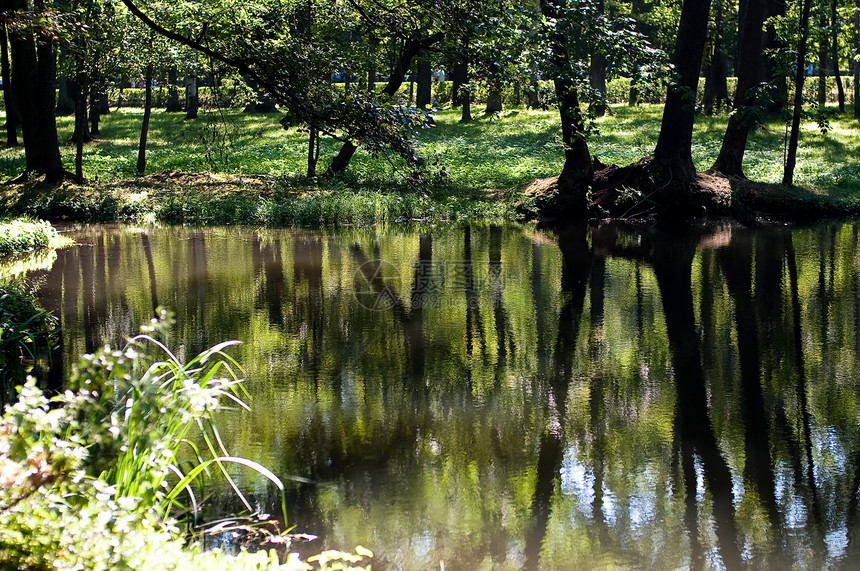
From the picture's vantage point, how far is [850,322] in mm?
9359

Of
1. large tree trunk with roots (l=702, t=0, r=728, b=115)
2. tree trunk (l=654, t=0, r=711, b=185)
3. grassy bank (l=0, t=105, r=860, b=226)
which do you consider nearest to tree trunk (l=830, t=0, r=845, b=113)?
grassy bank (l=0, t=105, r=860, b=226)

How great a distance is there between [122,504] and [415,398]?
3.98 metres

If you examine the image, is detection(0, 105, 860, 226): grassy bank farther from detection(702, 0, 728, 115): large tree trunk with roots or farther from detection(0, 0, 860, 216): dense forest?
detection(702, 0, 728, 115): large tree trunk with roots

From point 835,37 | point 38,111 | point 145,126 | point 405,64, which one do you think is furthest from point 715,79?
point 38,111

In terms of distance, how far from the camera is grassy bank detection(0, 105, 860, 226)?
1877 cm

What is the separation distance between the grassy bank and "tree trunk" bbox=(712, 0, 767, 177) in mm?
1752

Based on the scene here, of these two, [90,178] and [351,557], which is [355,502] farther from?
[90,178]

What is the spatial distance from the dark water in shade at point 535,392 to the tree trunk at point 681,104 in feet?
15.5

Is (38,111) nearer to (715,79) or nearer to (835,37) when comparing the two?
(835,37)

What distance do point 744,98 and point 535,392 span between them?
1555 cm

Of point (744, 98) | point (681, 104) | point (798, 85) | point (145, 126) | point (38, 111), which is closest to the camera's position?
point (681, 104)

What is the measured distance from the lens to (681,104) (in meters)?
18.0

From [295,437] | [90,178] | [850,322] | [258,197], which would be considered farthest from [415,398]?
[90,178]

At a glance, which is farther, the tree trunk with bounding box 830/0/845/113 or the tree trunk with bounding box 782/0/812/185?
the tree trunk with bounding box 830/0/845/113
